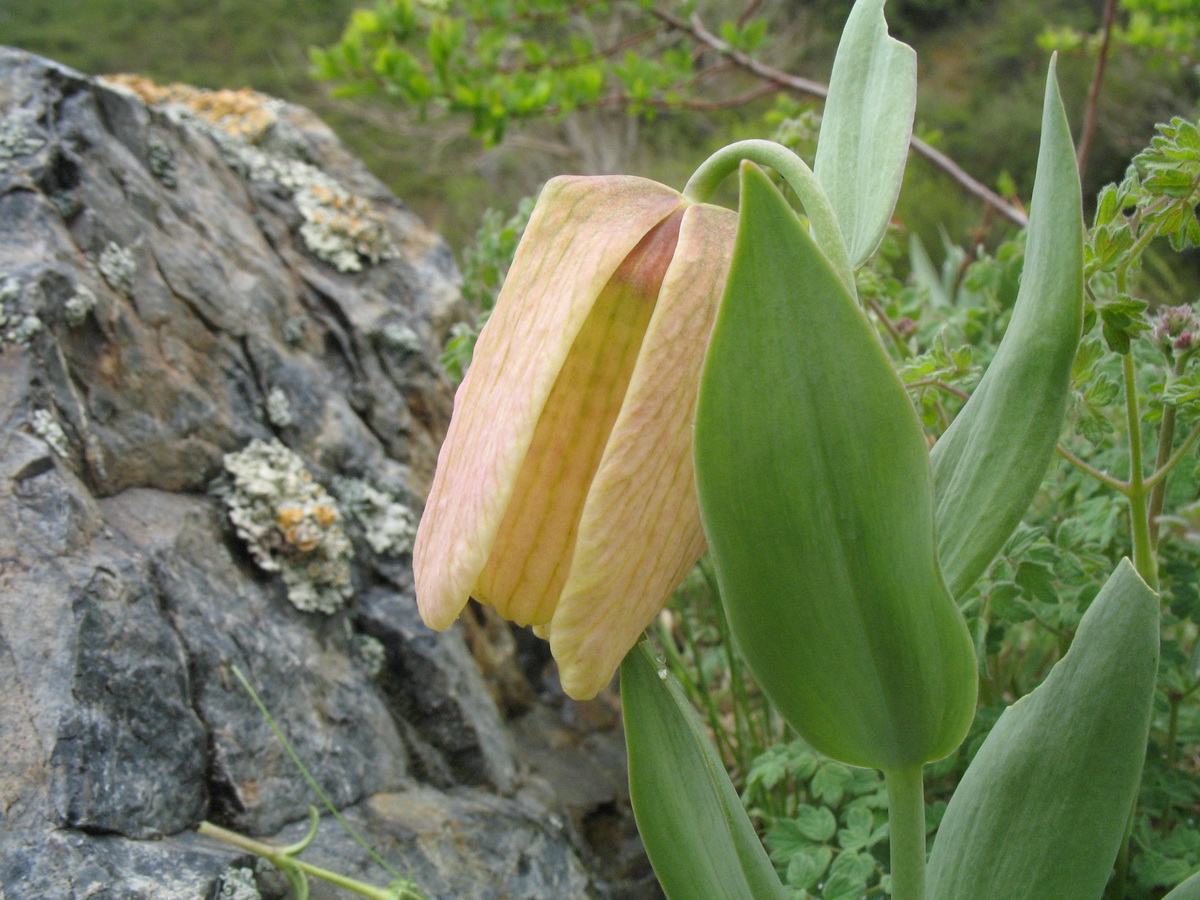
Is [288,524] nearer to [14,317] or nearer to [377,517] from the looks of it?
[377,517]

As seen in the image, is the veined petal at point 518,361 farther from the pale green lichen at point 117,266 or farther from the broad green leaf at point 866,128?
the pale green lichen at point 117,266

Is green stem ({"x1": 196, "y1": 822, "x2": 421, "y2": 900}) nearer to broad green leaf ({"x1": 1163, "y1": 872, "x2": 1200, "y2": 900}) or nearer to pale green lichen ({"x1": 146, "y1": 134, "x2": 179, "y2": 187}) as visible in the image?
broad green leaf ({"x1": 1163, "y1": 872, "x2": 1200, "y2": 900})

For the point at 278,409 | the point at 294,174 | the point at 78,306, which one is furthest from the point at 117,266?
the point at 294,174

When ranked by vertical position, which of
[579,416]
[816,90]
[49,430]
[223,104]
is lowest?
[49,430]

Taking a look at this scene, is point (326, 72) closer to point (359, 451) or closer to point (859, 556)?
point (359, 451)

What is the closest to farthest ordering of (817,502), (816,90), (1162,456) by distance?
(817,502) < (1162,456) < (816,90)

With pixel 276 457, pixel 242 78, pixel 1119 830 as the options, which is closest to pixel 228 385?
pixel 276 457

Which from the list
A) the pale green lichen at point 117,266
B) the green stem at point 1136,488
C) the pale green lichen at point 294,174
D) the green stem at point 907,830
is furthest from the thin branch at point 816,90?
the green stem at point 907,830
